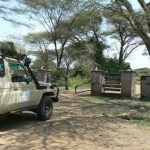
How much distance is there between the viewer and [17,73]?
11352mm

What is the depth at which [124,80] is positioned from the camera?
22609mm

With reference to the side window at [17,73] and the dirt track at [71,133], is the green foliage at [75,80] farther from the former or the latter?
the side window at [17,73]

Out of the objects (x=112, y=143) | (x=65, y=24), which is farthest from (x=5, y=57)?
(x=65, y=24)

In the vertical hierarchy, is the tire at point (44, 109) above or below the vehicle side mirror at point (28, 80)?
below

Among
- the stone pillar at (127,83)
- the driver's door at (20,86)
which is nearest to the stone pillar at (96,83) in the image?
the stone pillar at (127,83)

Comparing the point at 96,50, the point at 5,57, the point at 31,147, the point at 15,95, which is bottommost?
the point at 31,147

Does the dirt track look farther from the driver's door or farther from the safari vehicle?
the driver's door

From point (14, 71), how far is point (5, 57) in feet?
1.70

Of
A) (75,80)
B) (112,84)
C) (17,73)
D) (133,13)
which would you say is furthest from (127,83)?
(75,80)

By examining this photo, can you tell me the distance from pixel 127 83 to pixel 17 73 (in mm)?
11892

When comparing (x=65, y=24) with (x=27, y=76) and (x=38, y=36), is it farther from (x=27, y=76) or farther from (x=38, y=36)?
(x=27, y=76)

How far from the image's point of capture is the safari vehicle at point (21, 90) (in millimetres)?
10516

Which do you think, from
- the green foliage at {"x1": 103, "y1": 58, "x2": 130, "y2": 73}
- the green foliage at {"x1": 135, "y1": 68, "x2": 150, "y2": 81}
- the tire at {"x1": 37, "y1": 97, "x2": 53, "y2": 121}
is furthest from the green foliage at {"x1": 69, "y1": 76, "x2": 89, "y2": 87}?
the tire at {"x1": 37, "y1": 97, "x2": 53, "y2": 121}

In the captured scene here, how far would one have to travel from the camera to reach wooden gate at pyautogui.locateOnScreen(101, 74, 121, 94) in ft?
76.0
